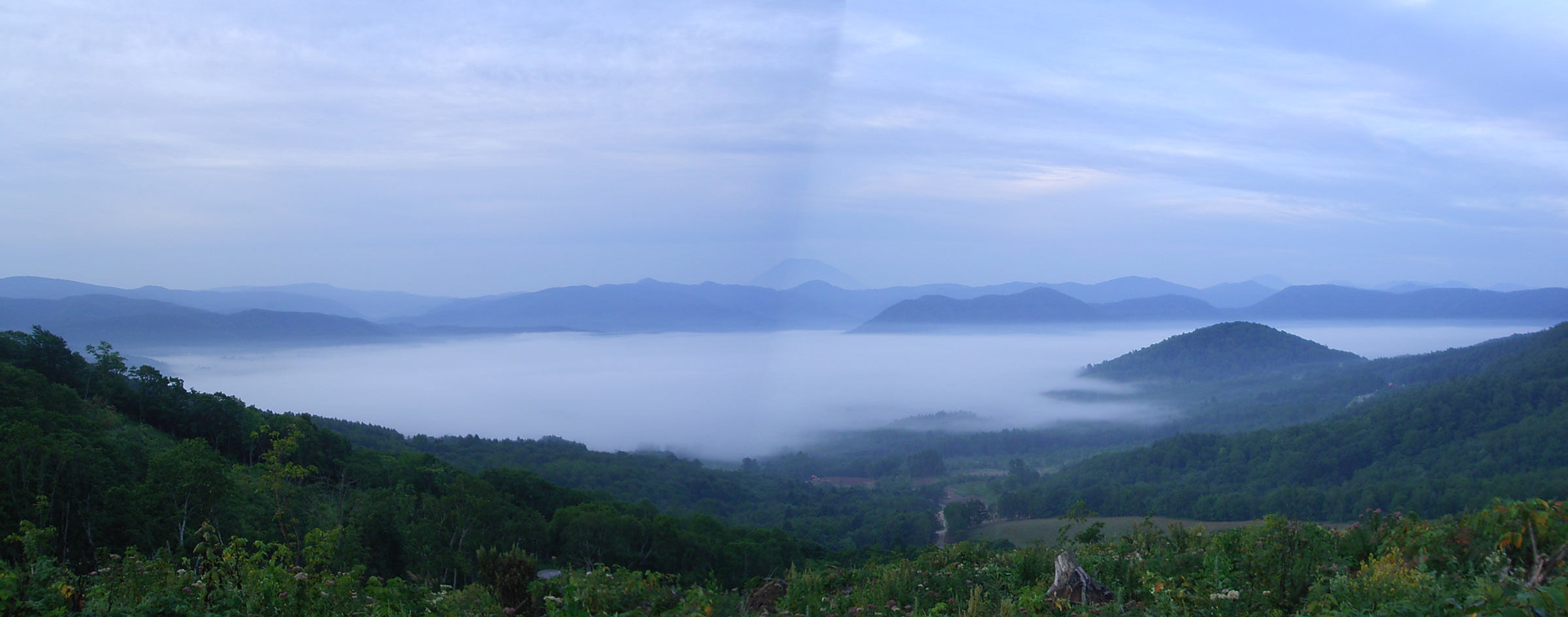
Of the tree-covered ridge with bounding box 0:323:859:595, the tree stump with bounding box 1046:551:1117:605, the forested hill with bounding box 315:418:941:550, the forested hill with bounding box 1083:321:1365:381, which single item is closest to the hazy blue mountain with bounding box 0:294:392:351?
the forested hill with bounding box 315:418:941:550

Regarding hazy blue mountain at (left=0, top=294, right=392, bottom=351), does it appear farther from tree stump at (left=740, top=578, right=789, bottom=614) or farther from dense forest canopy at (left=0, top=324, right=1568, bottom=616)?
tree stump at (left=740, top=578, right=789, bottom=614)

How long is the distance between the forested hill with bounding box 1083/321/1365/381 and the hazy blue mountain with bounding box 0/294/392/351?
186 metres

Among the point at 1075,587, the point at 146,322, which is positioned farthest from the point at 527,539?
the point at 146,322

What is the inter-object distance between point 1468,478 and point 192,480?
70.8 metres

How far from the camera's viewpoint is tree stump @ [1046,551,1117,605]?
5.80 meters

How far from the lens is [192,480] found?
10414mm

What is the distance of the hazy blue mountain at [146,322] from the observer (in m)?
119

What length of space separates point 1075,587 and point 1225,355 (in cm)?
18699

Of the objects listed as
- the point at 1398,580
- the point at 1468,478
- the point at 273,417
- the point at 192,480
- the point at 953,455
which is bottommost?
the point at 953,455

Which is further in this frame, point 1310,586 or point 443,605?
point 1310,586

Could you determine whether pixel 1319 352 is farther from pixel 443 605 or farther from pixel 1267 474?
pixel 443 605

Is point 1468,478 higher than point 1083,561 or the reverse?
the reverse

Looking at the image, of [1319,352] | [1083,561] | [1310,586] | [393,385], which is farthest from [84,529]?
[1319,352]

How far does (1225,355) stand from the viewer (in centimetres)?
16850
